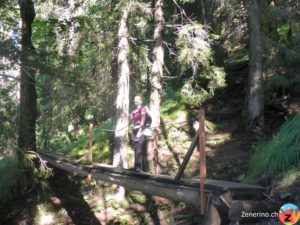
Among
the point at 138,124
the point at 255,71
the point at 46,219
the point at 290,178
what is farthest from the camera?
the point at 46,219

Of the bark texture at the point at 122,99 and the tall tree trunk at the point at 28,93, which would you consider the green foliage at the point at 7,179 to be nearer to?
the tall tree trunk at the point at 28,93

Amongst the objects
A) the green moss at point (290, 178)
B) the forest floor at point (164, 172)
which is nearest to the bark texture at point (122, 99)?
the forest floor at point (164, 172)

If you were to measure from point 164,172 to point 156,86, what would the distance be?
8.64 feet

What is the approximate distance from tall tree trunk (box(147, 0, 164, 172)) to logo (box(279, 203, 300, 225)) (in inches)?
267

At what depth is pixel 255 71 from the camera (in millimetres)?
11531

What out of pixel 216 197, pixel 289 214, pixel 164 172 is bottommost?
pixel 164 172

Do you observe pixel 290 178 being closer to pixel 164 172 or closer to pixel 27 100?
pixel 164 172

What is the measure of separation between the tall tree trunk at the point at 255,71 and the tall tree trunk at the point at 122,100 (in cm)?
380

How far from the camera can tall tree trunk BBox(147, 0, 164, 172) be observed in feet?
38.6

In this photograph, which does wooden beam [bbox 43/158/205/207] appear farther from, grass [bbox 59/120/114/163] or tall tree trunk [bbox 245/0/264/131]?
tall tree trunk [bbox 245/0/264/131]

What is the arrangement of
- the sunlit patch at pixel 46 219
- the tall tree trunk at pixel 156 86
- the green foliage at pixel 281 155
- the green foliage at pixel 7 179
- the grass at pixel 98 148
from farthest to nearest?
the grass at pixel 98 148, the green foliage at pixel 7 179, the sunlit patch at pixel 46 219, the tall tree trunk at pixel 156 86, the green foliage at pixel 281 155

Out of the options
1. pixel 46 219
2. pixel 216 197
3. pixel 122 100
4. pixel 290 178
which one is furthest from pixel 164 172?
pixel 216 197

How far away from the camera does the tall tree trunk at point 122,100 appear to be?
12305mm

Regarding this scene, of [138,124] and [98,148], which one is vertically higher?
[138,124]
